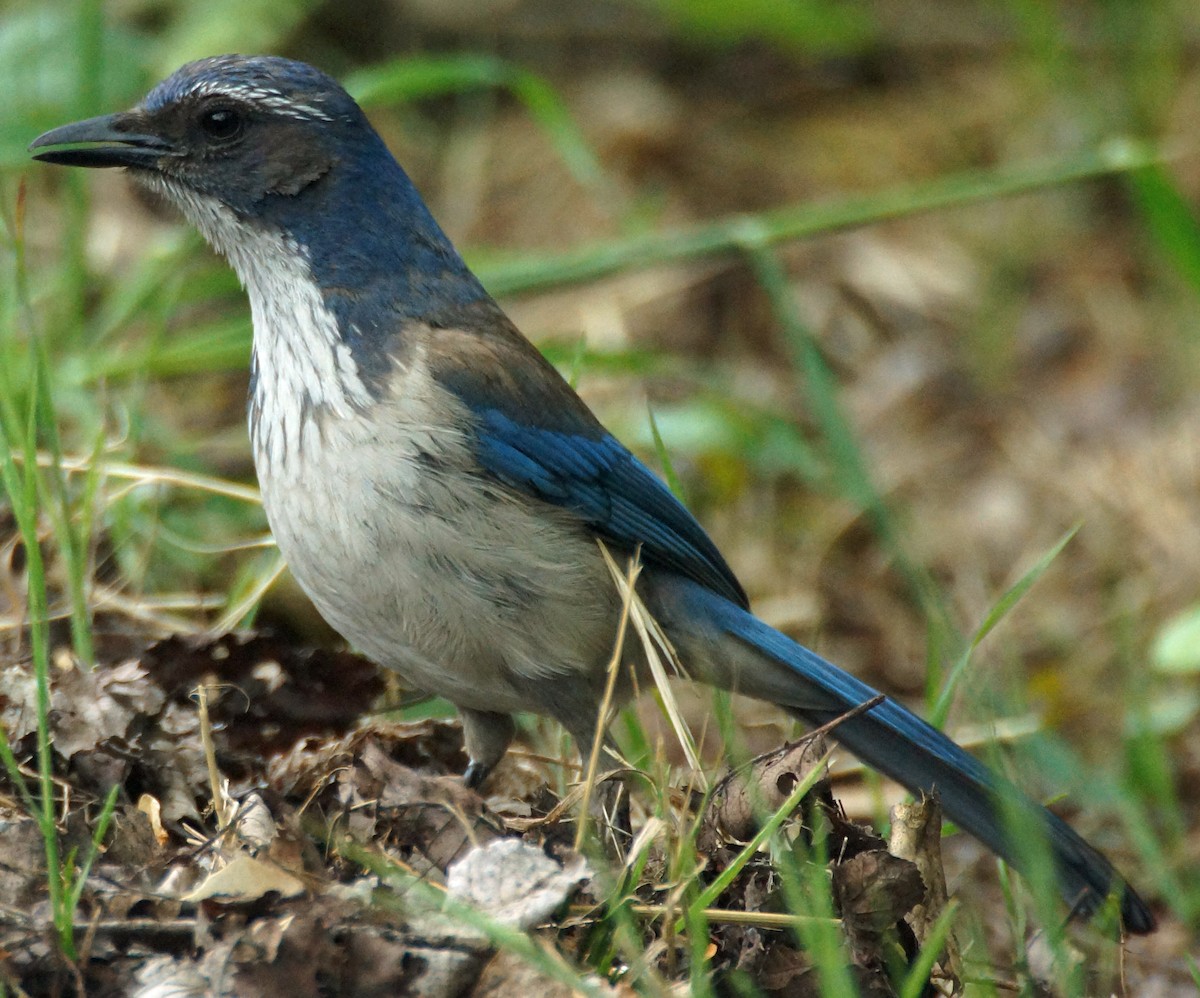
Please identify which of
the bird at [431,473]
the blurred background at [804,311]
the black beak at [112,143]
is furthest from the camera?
the blurred background at [804,311]

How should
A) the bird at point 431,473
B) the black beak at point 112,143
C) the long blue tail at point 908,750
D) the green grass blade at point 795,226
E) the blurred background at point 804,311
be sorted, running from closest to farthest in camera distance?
the bird at point 431,473 < the long blue tail at point 908,750 < the black beak at point 112,143 < the blurred background at point 804,311 < the green grass blade at point 795,226

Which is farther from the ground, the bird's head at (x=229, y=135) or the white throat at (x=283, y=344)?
the bird's head at (x=229, y=135)

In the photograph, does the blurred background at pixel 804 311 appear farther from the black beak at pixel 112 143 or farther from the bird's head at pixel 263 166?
the bird's head at pixel 263 166

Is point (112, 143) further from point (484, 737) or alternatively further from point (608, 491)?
point (484, 737)

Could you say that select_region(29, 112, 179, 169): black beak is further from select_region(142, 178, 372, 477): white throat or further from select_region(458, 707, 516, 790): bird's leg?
select_region(458, 707, 516, 790): bird's leg

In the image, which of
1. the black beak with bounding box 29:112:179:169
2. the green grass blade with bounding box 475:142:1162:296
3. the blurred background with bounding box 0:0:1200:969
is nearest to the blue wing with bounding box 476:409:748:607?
the blurred background with bounding box 0:0:1200:969

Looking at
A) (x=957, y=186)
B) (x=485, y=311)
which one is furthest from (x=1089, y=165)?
(x=485, y=311)

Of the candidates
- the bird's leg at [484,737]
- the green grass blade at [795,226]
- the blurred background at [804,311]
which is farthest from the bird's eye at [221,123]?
the bird's leg at [484,737]
